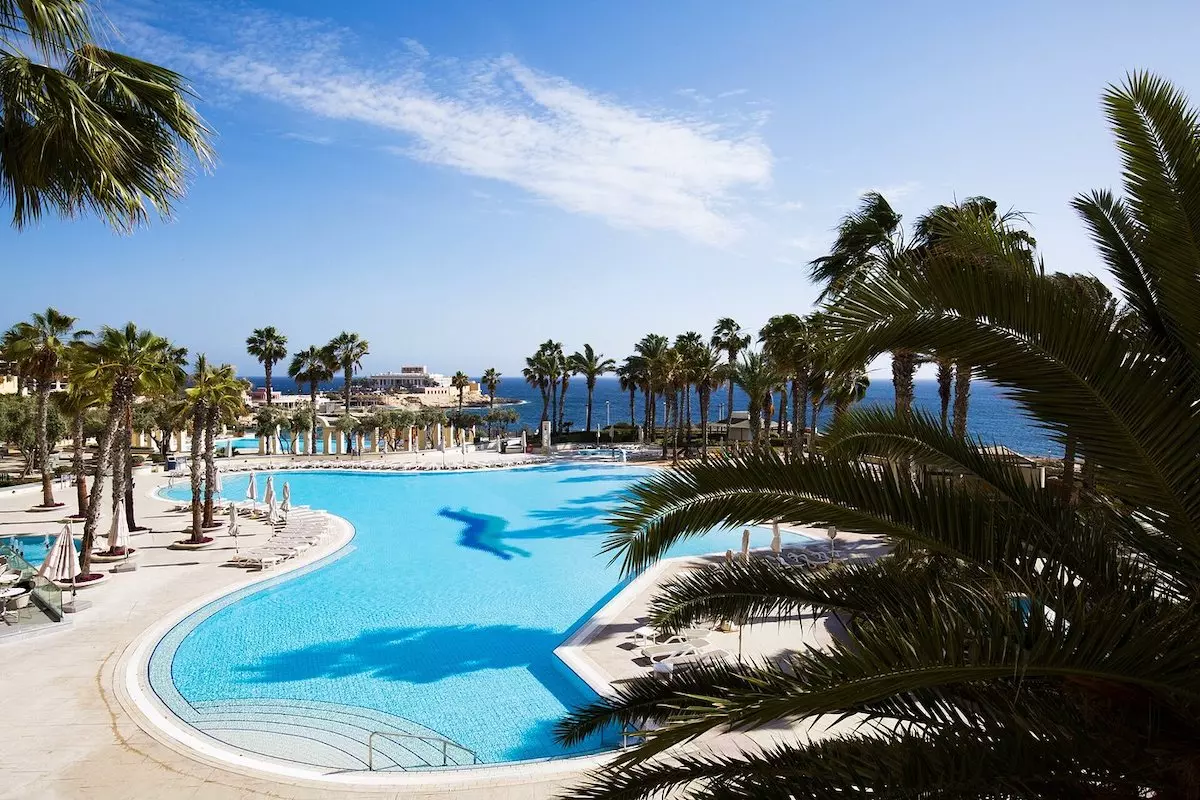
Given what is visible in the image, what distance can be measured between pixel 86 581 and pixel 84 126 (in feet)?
49.6

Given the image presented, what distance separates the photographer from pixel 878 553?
18344 millimetres

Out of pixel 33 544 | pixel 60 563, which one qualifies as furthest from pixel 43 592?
pixel 33 544

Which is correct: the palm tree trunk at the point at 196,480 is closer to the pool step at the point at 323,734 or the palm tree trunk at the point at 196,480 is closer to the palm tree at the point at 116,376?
the palm tree at the point at 116,376

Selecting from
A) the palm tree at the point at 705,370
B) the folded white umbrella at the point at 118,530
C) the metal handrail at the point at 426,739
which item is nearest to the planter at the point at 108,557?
the folded white umbrella at the point at 118,530

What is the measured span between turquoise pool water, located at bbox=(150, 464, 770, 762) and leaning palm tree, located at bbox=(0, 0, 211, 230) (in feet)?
15.3

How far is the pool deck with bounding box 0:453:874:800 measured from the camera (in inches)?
302

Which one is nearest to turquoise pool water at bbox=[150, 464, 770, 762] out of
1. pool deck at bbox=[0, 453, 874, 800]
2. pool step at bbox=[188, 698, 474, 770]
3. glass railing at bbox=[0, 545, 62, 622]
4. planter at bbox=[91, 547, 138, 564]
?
pool step at bbox=[188, 698, 474, 770]

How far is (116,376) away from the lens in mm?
16094

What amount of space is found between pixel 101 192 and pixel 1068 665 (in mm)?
5836

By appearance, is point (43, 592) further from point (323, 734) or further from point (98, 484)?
point (323, 734)

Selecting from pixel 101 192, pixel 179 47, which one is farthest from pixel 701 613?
pixel 179 47

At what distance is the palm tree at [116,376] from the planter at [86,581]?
0.42 ft

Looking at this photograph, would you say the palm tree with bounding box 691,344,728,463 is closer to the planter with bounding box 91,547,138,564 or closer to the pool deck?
the pool deck

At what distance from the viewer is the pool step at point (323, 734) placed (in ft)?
28.5
